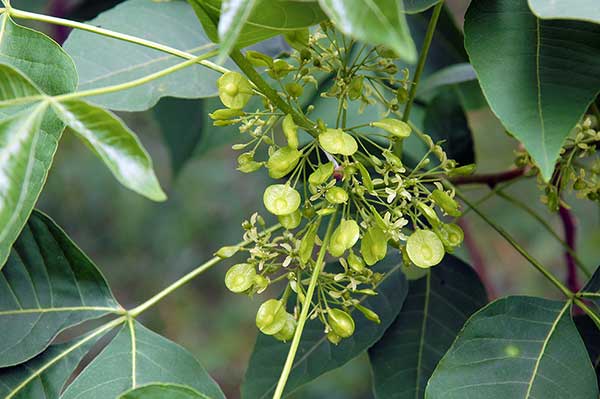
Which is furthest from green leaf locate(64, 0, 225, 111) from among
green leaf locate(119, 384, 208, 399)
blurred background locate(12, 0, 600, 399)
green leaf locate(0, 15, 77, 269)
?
blurred background locate(12, 0, 600, 399)

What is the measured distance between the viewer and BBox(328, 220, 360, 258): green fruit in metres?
0.64

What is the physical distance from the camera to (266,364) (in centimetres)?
87

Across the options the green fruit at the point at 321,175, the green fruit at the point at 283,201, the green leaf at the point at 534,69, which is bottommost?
the green fruit at the point at 283,201

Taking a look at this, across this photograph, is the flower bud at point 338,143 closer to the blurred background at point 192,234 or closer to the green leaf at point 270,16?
the green leaf at point 270,16

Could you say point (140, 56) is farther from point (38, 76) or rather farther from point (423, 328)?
point (423, 328)

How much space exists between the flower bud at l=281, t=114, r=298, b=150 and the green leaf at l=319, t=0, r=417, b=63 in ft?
0.61

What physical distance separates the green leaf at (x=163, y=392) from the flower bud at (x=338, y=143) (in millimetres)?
228

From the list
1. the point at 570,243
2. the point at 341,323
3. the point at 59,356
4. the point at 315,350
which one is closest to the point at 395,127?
the point at 341,323

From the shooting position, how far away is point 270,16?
596 millimetres

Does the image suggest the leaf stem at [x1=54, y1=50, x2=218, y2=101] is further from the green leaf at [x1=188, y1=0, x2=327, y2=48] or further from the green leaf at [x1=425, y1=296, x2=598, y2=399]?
the green leaf at [x1=425, y1=296, x2=598, y2=399]

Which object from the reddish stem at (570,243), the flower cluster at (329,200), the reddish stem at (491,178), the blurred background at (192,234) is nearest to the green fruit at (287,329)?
the flower cluster at (329,200)

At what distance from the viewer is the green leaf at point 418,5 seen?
0.67 metres

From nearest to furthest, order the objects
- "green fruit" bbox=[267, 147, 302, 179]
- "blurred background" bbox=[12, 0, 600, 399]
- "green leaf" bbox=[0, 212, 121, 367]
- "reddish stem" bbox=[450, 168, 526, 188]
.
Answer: "green fruit" bbox=[267, 147, 302, 179] → "green leaf" bbox=[0, 212, 121, 367] → "reddish stem" bbox=[450, 168, 526, 188] → "blurred background" bbox=[12, 0, 600, 399]

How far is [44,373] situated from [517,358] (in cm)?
47
